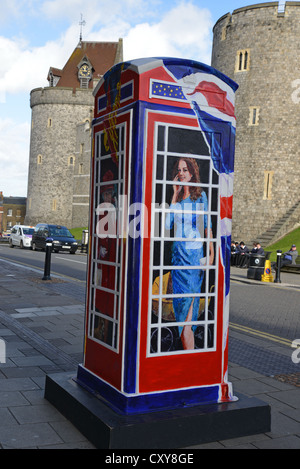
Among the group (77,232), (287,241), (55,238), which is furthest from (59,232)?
(77,232)

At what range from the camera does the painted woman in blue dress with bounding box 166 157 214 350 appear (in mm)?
3859

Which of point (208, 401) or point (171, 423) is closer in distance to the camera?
point (171, 423)

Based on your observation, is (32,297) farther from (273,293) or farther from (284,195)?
(284,195)

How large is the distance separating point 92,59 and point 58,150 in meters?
12.7

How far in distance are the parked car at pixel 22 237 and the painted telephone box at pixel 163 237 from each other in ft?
95.0

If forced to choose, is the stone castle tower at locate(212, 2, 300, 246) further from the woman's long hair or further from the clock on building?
the woman's long hair

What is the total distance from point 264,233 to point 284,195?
116 inches

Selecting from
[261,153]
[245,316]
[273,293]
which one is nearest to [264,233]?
[261,153]

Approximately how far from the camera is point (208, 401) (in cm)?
393

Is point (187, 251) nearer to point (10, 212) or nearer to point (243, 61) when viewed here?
point (243, 61)

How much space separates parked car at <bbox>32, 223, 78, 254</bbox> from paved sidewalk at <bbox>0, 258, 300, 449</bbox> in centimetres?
1808

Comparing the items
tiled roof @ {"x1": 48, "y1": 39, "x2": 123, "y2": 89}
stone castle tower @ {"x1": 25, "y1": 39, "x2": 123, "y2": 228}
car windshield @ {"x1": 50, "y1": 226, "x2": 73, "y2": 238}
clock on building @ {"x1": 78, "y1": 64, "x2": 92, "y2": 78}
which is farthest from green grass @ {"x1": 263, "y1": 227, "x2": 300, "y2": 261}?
clock on building @ {"x1": 78, "y1": 64, "x2": 92, "y2": 78}

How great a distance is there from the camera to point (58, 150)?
206 feet
